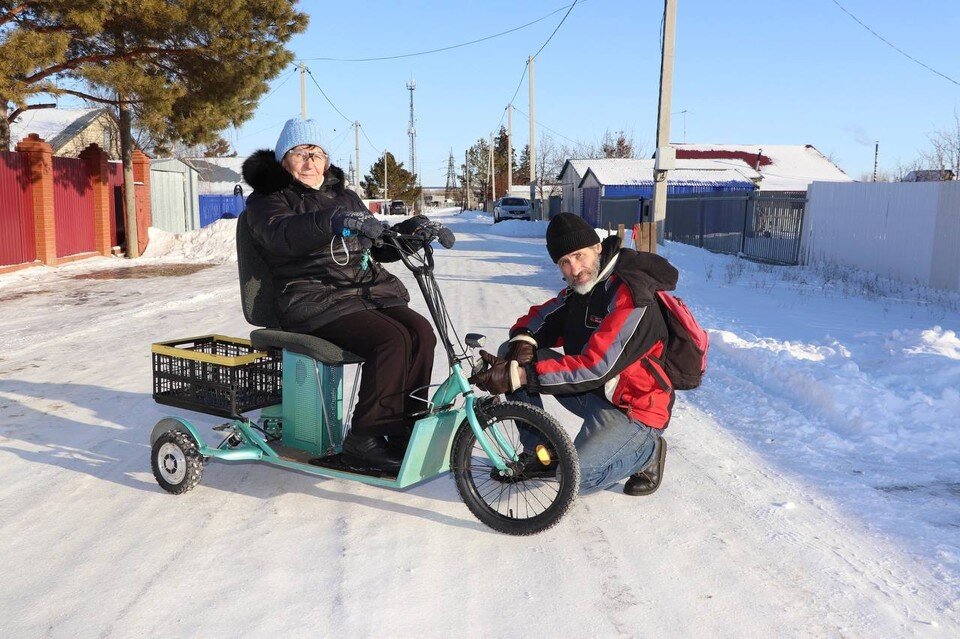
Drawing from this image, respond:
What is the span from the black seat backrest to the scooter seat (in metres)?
0.22

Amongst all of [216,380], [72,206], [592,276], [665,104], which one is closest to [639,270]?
[592,276]

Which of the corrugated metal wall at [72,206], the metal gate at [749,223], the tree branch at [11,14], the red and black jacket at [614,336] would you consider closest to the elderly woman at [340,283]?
the red and black jacket at [614,336]

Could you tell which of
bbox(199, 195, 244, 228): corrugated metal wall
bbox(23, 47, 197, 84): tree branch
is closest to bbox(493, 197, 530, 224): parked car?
bbox(199, 195, 244, 228): corrugated metal wall

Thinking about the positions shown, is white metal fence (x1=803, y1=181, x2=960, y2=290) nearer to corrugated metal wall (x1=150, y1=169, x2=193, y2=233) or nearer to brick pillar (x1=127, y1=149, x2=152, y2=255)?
brick pillar (x1=127, y1=149, x2=152, y2=255)

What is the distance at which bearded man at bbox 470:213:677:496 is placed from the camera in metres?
3.96

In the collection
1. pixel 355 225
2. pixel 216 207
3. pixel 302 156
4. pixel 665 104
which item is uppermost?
pixel 665 104

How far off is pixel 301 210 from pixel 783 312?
341 inches

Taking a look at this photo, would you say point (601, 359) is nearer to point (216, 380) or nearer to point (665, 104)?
point (216, 380)

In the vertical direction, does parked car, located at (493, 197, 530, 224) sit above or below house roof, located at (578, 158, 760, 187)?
below

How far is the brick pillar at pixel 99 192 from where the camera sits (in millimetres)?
21219

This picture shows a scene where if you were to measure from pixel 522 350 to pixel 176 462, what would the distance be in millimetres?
1960

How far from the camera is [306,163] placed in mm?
4598

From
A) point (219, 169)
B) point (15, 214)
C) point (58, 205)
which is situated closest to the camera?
point (15, 214)

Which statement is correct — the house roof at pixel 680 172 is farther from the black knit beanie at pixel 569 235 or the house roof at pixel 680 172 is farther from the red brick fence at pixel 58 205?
the black knit beanie at pixel 569 235
